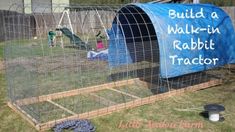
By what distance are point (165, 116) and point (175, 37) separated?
180 cm

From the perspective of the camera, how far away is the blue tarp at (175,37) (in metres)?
7.14

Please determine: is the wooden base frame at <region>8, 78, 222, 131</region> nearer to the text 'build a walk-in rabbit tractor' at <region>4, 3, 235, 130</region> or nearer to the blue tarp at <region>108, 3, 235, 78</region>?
the text 'build a walk-in rabbit tractor' at <region>4, 3, 235, 130</region>

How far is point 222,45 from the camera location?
822 cm

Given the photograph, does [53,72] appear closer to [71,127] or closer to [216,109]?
[71,127]

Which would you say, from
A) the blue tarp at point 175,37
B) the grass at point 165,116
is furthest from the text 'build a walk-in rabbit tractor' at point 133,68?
the grass at point 165,116

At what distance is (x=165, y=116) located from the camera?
20.7ft

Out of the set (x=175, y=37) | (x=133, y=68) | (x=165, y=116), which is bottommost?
(x=165, y=116)

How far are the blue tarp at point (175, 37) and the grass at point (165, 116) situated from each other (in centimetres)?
63

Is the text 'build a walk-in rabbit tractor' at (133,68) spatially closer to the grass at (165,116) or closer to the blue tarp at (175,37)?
the blue tarp at (175,37)

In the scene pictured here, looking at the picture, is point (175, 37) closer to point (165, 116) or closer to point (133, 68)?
point (165, 116)

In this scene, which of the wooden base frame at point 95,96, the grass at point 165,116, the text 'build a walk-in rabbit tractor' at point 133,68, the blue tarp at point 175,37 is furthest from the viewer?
the blue tarp at point 175,37

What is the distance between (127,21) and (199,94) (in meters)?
2.46

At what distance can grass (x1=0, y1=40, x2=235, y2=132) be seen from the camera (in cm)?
577

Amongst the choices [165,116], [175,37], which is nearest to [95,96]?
[165,116]
